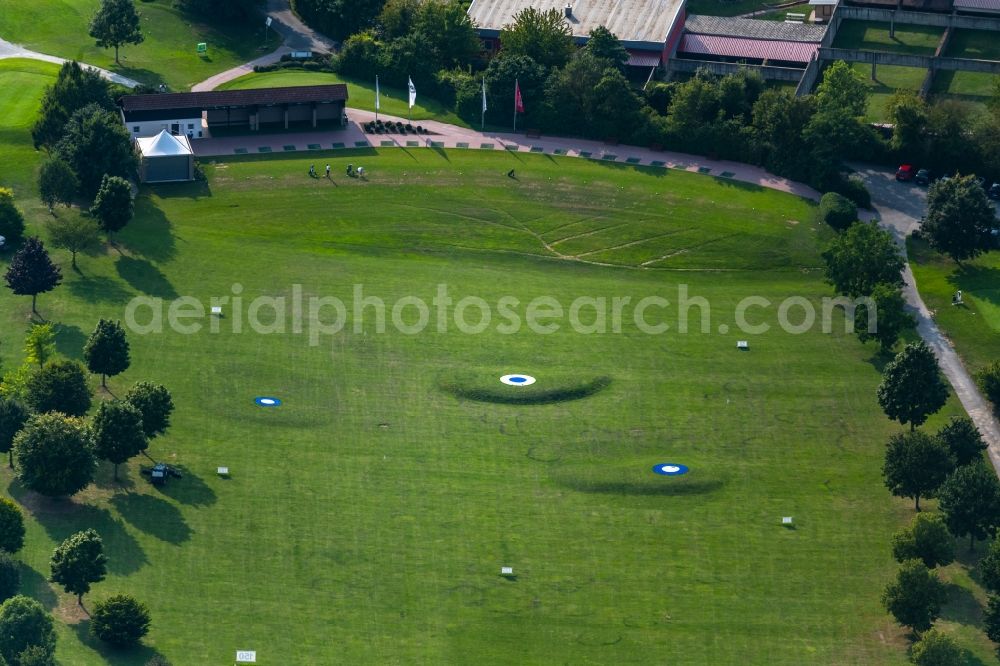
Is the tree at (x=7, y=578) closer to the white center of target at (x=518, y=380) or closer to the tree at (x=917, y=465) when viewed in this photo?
the white center of target at (x=518, y=380)

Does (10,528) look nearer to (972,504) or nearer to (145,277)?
(145,277)

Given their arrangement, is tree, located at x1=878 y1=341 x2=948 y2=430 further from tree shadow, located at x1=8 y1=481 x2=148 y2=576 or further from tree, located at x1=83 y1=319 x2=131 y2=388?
tree, located at x1=83 y1=319 x2=131 y2=388

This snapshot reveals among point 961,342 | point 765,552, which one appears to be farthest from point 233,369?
point 961,342

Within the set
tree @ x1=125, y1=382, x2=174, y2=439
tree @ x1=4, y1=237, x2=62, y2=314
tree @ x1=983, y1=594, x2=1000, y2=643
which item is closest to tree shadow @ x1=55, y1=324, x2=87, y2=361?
tree @ x1=4, y1=237, x2=62, y2=314

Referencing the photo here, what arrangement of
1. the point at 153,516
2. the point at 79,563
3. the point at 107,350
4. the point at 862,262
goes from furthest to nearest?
the point at 862,262 < the point at 107,350 < the point at 153,516 < the point at 79,563

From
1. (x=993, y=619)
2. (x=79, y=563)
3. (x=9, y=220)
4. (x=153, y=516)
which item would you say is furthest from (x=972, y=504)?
(x=9, y=220)

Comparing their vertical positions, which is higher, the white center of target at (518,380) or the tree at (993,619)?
the white center of target at (518,380)

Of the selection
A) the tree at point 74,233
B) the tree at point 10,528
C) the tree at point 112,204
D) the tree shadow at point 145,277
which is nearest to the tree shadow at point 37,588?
the tree at point 10,528
